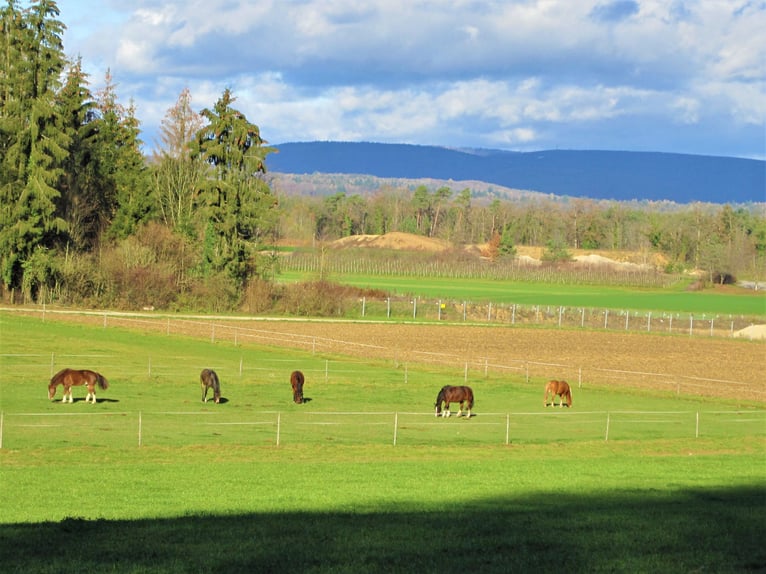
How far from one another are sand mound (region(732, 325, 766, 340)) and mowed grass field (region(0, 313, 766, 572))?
36.0m

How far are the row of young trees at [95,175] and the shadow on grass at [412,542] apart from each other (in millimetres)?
60791

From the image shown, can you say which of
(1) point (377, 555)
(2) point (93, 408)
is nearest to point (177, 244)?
(2) point (93, 408)

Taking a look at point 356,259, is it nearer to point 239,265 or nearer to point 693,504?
point 239,265

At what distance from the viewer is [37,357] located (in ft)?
146

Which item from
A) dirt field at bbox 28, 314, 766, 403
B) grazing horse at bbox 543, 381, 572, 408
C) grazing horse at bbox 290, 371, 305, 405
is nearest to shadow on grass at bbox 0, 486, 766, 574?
grazing horse at bbox 290, 371, 305, 405

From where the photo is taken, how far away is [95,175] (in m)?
90.1

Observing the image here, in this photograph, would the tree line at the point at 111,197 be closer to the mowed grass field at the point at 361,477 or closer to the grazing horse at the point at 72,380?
the mowed grass field at the point at 361,477

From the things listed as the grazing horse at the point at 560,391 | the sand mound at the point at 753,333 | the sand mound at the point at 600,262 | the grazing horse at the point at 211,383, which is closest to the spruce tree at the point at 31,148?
the grazing horse at the point at 211,383

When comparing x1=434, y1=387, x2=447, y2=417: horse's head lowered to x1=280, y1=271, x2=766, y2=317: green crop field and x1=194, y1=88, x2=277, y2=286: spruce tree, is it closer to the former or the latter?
x1=194, y1=88, x2=277, y2=286: spruce tree

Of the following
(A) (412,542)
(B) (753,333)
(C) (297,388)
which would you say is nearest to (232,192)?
(B) (753,333)

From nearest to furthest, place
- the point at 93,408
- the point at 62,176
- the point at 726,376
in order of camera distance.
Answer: the point at 93,408
the point at 726,376
the point at 62,176

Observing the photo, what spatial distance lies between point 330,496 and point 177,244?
6937cm

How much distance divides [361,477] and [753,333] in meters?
61.4

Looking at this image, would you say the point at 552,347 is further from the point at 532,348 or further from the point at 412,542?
the point at 412,542
